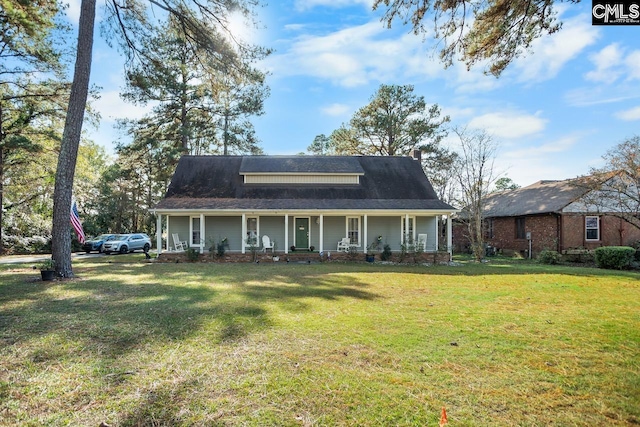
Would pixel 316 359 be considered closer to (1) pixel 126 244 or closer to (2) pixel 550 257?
(2) pixel 550 257

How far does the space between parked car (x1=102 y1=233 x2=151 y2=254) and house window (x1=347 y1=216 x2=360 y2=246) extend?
50.8 ft

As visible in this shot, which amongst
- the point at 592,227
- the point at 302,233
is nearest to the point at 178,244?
the point at 302,233

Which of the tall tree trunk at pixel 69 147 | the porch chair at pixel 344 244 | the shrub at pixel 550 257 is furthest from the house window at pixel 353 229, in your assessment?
the tall tree trunk at pixel 69 147

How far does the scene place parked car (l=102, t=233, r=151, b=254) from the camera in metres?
22.4

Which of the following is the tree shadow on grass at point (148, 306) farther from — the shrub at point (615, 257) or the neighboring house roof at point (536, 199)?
the neighboring house roof at point (536, 199)

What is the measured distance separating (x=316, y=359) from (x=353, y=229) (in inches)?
589

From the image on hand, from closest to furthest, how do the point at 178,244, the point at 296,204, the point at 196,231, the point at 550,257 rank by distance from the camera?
the point at 178,244
the point at 550,257
the point at 296,204
the point at 196,231

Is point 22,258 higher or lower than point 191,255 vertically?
lower

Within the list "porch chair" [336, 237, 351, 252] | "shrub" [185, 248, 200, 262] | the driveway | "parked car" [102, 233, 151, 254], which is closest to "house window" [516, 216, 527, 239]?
"porch chair" [336, 237, 351, 252]

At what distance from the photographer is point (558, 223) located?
768 inches

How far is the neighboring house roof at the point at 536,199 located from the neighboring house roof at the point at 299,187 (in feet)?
23.5

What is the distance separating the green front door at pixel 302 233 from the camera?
18.5m

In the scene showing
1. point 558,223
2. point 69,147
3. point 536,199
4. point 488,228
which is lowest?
point 488,228

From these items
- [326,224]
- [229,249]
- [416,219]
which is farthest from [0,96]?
[416,219]
